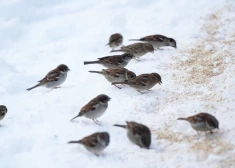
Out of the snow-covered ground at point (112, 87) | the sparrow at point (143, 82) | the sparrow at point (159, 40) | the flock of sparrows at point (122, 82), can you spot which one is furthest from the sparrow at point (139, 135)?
→ the sparrow at point (159, 40)

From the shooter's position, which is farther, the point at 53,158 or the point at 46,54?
the point at 46,54

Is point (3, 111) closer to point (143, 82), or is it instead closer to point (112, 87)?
point (112, 87)

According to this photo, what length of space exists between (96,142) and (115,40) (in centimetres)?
556

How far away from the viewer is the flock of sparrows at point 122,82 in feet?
21.8

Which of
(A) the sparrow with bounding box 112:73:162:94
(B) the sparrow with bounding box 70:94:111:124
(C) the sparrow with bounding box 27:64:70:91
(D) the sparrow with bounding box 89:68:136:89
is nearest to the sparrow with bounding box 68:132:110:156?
(B) the sparrow with bounding box 70:94:111:124

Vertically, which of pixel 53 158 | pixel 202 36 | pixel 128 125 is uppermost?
pixel 202 36

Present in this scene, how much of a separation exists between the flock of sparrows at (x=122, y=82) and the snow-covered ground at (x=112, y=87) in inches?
7.1

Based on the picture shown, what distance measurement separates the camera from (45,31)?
1288 cm

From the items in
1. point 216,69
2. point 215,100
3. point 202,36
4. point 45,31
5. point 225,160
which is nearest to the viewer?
point 225,160

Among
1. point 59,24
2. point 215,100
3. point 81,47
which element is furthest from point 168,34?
point 215,100

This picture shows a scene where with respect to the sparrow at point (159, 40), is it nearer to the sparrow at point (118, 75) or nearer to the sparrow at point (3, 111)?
the sparrow at point (118, 75)

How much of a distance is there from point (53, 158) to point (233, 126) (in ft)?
9.02

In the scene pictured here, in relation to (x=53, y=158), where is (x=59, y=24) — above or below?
above

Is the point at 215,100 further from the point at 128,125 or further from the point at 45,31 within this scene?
the point at 45,31
